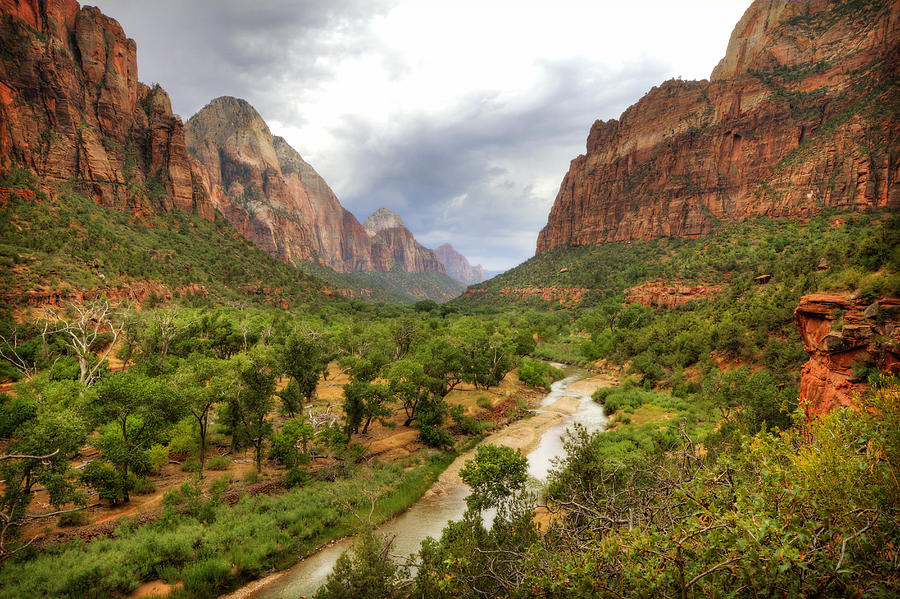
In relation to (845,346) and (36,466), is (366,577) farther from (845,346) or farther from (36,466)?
(845,346)

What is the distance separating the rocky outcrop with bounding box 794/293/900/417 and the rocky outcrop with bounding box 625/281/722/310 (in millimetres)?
52066

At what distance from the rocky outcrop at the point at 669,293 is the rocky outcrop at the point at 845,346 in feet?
171

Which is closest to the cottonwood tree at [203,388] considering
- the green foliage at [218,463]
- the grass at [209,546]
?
the green foliage at [218,463]

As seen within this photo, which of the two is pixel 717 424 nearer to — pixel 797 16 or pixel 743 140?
pixel 743 140

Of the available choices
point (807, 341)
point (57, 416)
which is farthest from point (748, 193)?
point (57, 416)

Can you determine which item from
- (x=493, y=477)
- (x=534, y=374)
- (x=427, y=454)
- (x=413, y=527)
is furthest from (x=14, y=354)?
(x=534, y=374)

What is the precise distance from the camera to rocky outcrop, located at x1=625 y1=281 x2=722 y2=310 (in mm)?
63344

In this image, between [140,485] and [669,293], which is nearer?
[140,485]

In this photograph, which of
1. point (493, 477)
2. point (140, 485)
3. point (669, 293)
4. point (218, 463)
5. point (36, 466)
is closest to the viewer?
point (36, 466)

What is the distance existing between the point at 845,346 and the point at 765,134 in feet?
333

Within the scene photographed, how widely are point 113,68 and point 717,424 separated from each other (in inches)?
5056

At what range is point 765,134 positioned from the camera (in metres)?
85.0

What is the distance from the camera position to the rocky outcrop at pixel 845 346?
1329cm

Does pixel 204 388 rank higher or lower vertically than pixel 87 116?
lower
